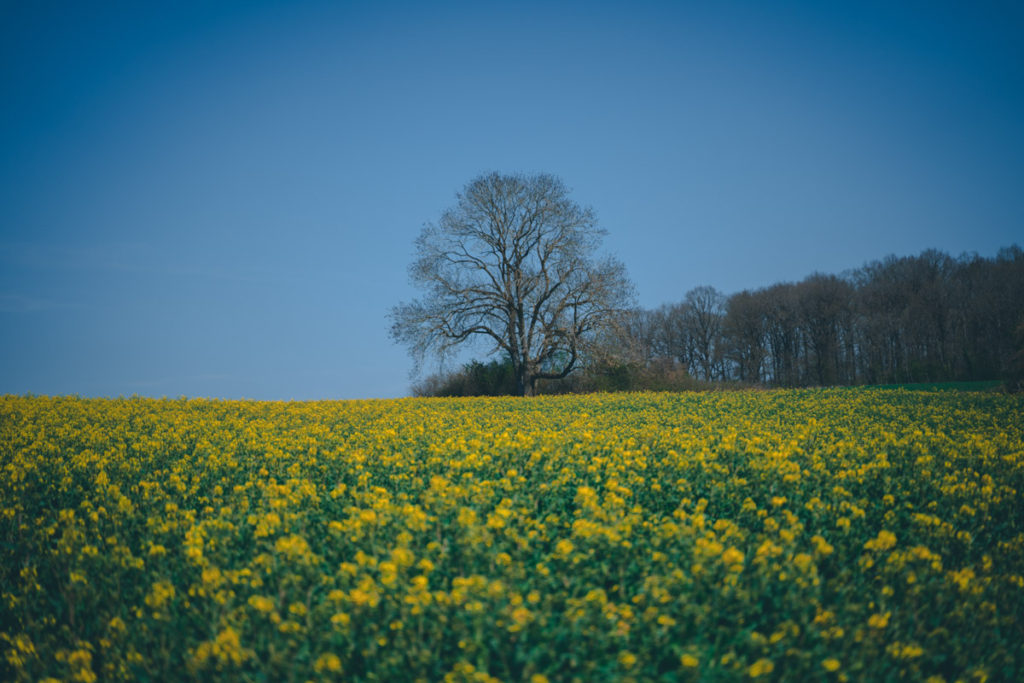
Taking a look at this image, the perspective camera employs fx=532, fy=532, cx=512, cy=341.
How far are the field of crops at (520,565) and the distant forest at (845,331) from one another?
26276mm

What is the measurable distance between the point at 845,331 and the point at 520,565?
54461mm

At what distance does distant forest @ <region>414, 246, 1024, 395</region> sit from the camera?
130 feet

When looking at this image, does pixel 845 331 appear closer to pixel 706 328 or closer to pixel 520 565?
pixel 706 328

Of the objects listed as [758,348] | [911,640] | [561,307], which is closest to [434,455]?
[911,640]

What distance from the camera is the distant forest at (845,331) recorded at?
1558 inches

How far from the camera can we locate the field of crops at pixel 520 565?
10.3 feet

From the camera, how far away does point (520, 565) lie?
3.69m

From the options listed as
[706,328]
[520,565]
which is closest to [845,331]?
[706,328]

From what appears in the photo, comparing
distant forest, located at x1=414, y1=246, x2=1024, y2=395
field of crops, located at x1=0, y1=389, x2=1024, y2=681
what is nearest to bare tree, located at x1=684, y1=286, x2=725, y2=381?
distant forest, located at x1=414, y1=246, x2=1024, y2=395

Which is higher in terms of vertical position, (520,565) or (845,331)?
(845,331)

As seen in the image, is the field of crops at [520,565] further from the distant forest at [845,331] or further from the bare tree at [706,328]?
the bare tree at [706,328]

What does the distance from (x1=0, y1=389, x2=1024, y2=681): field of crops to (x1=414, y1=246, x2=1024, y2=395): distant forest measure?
1035 inches

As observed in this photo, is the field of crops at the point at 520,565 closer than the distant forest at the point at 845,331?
Yes

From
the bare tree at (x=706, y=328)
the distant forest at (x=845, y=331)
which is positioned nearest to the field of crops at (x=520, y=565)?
→ the distant forest at (x=845, y=331)
